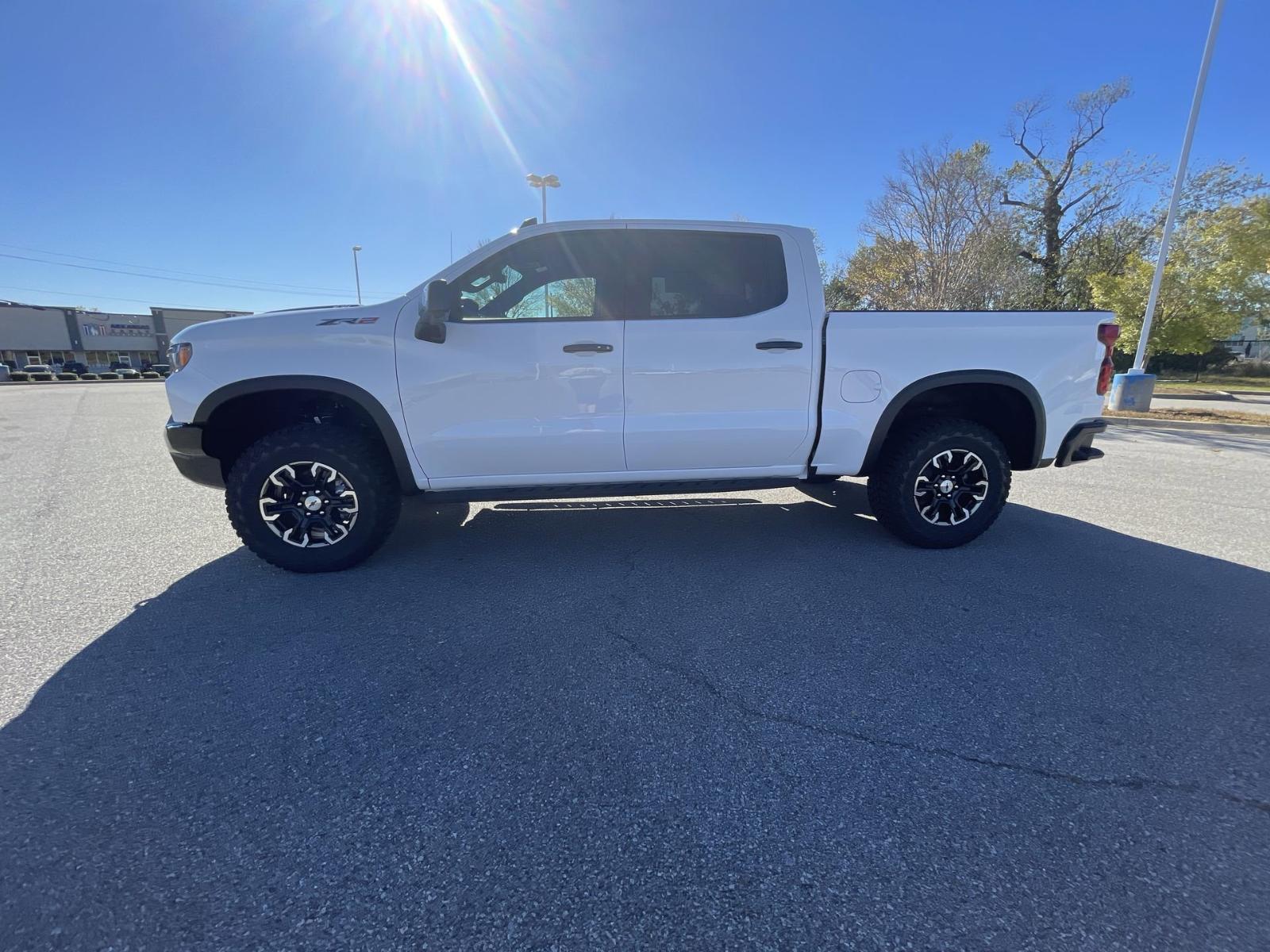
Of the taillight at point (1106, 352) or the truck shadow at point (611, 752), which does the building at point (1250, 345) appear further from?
the truck shadow at point (611, 752)

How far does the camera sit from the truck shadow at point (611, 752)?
1483 mm

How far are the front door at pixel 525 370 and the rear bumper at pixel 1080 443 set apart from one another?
3.09 metres

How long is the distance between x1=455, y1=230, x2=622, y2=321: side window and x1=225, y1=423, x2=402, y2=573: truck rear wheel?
114 centimetres

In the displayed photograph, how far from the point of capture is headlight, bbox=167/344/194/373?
3.32m

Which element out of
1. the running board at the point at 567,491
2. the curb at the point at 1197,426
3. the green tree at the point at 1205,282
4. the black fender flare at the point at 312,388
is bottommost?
the curb at the point at 1197,426

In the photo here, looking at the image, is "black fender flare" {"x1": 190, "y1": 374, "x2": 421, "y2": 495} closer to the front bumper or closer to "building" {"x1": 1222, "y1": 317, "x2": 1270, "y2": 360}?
the front bumper

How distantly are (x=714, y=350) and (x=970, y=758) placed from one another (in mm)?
2442

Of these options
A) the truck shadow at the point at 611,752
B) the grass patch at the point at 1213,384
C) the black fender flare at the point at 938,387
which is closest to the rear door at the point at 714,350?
the black fender flare at the point at 938,387

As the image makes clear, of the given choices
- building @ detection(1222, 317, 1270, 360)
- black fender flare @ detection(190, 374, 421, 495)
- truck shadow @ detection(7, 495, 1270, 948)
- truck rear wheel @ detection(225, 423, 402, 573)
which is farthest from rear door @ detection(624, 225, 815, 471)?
building @ detection(1222, 317, 1270, 360)

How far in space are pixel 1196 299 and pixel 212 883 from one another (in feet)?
69.7

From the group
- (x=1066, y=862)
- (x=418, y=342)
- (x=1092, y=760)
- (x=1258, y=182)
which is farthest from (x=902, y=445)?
(x=1258, y=182)

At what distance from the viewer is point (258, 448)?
11.2ft

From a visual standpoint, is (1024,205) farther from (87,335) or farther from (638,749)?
(87,335)

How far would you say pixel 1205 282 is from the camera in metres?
14.5
